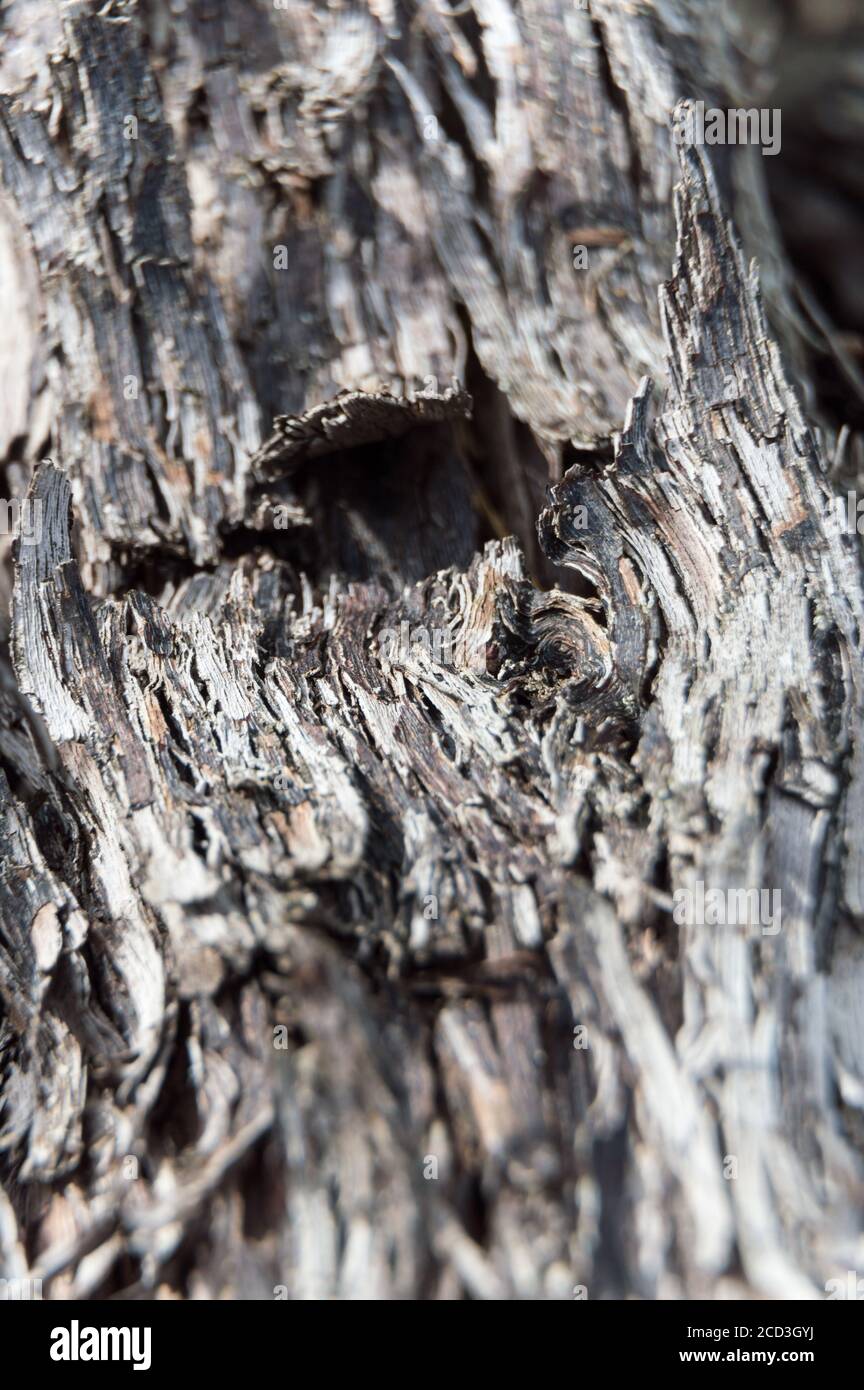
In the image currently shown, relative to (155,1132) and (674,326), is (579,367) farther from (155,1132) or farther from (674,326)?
(155,1132)

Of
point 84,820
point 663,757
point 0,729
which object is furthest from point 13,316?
point 663,757

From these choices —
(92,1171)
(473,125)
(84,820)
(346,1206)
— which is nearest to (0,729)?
(84,820)

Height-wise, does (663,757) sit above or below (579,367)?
below

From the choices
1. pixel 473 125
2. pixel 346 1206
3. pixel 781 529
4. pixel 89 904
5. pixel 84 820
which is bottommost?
pixel 346 1206

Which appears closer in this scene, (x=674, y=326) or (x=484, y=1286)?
(x=484, y=1286)

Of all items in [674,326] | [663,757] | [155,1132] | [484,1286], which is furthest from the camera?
[674,326]

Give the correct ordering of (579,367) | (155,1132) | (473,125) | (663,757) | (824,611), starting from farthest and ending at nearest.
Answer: (473,125), (579,367), (824,611), (663,757), (155,1132)

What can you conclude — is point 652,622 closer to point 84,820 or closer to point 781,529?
point 781,529
